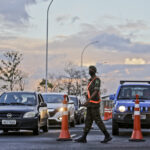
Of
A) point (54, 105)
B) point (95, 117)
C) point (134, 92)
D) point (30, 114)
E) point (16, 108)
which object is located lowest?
point (95, 117)

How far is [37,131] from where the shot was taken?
64.1 ft

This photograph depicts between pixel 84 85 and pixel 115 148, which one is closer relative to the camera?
pixel 115 148

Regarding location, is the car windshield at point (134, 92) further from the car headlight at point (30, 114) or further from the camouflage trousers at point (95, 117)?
the camouflage trousers at point (95, 117)

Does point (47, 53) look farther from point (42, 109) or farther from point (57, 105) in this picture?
point (42, 109)

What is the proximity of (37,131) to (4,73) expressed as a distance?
67.8 metres

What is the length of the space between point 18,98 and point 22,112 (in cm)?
147

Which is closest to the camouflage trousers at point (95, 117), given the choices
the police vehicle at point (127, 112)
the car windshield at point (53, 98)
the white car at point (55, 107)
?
the police vehicle at point (127, 112)

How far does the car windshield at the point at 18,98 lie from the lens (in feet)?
66.9

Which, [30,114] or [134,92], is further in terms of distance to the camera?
[134,92]

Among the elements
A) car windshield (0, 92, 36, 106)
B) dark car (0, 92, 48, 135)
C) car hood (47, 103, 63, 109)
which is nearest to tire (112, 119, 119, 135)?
dark car (0, 92, 48, 135)

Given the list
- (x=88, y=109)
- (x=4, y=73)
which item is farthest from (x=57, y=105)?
(x=4, y=73)

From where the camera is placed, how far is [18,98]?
2066cm

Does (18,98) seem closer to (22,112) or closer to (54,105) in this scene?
(22,112)

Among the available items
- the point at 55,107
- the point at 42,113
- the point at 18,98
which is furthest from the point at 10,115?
the point at 55,107
